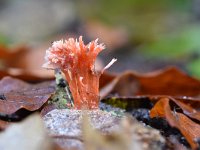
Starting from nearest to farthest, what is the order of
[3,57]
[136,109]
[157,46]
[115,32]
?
[136,109], [3,57], [157,46], [115,32]

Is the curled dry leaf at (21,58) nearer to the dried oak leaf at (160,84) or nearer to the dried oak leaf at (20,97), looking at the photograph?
the dried oak leaf at (160,84)

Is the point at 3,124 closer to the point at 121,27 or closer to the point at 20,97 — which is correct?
the point at 20,97

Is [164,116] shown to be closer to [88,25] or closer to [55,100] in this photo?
[55,100]

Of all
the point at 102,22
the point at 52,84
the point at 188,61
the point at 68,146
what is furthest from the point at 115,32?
the point at 68,146

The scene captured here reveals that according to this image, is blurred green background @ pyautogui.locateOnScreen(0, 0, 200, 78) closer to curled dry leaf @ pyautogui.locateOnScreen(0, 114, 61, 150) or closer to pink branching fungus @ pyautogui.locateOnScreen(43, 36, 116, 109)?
pink branching fungus @ pyautogui.locateOnScreen(43, 36, 116, 109)

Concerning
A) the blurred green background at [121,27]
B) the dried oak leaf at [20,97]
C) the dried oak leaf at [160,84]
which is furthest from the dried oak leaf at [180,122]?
the blurred green background at [121,27]

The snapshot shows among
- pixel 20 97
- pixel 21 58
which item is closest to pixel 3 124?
pixel 20 97
